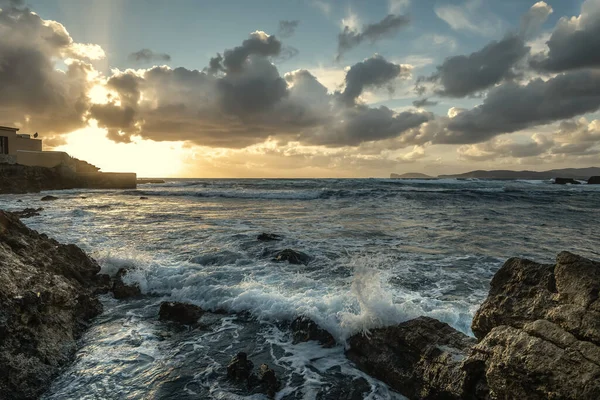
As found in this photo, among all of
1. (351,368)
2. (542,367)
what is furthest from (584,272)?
(351,368)

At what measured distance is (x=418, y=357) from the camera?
488 centimetres

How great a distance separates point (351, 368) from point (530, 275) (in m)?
3.06

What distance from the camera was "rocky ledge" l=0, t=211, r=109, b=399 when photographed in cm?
466

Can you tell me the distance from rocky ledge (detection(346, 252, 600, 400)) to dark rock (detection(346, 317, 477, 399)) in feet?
0.04

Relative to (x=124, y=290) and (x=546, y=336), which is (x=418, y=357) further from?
(x=124, y=290)

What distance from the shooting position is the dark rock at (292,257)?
1139 centimetres

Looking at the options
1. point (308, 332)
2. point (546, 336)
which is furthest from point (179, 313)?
point (546, 336)

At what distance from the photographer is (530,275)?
4.62 m

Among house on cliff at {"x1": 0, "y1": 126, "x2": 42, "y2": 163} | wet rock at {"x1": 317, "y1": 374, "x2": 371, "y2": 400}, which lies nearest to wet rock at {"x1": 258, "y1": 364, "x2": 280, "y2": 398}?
wet rock at {"x1": 317, "y1": 374, "x2": 371, "y2": 400}

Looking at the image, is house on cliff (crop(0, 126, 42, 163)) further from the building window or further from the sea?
the sea

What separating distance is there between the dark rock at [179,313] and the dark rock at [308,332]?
217cm

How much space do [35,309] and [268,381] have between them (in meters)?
4.10

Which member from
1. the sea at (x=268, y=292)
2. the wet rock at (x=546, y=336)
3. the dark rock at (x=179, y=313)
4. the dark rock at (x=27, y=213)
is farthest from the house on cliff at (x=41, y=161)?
the wet rock at (x=546, y=336)

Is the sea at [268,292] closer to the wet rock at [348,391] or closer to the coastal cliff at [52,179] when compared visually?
the wet rock at [348,391]
